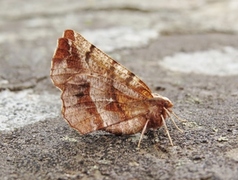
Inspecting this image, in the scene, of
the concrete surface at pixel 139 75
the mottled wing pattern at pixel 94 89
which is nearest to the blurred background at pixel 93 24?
the concrete surface at pixel 139 75

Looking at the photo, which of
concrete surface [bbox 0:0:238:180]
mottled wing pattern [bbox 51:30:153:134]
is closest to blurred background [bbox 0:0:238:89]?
concrete surface [bbox 0:0:238:180]

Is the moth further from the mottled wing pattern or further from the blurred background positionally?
the blurred background

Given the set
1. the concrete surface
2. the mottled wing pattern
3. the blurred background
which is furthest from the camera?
the blurred background

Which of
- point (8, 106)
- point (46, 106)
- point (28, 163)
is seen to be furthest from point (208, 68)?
point (28, 163)

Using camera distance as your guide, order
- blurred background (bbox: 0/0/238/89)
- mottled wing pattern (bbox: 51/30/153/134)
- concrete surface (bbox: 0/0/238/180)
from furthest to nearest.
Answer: blurred background (bbox: 0/0/238/89), mottled wing pattern (bbox: 51/30/153/134), concrete surface (bbox: 0/0/238/180)

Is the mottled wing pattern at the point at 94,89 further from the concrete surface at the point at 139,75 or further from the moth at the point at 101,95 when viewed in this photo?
the concrete surface at the point at 139,75

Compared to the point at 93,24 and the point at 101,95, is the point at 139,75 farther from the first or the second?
the point at 93,24

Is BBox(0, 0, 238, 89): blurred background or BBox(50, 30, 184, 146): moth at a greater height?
BBox(0, 0, 238, 89): blurred background
